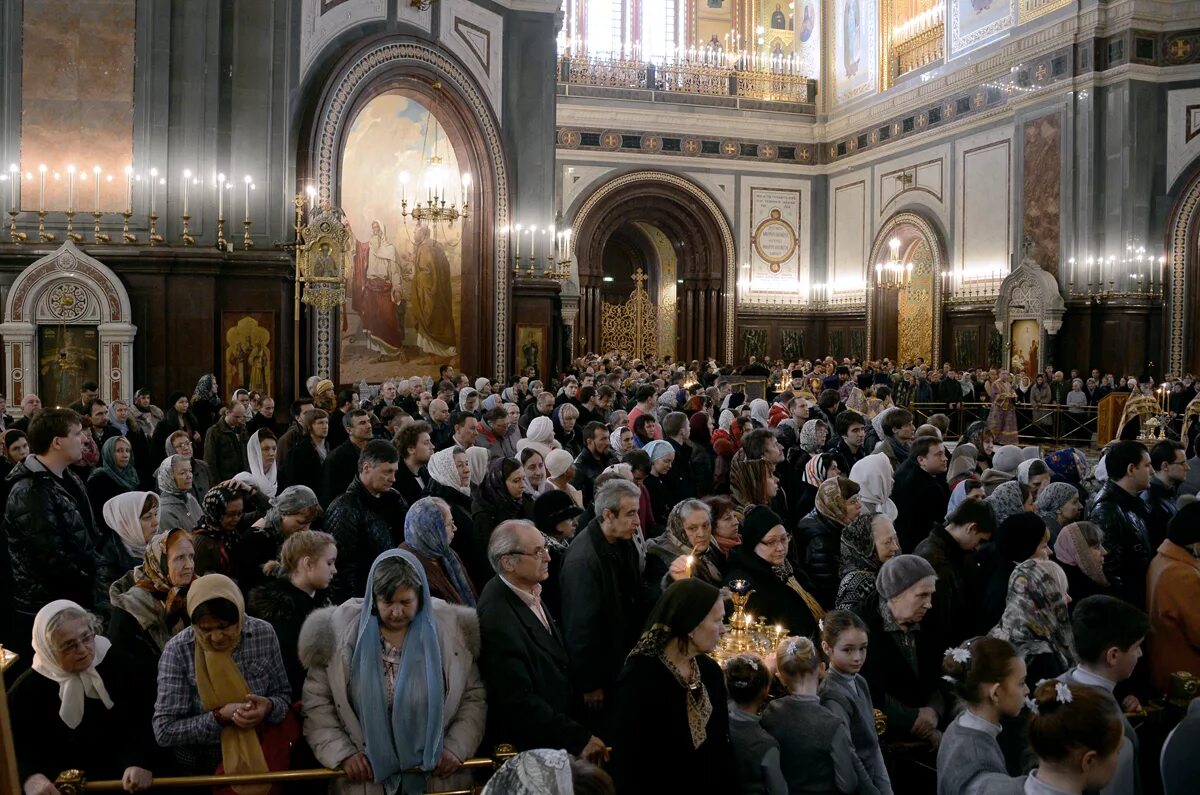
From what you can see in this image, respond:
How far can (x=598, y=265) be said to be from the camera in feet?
102

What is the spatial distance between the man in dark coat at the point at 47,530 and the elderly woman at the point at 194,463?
1.05m

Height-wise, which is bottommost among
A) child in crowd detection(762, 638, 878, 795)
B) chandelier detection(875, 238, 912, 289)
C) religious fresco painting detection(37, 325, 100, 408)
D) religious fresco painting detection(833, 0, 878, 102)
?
child in crowd detection(762, 638, 878, 795)

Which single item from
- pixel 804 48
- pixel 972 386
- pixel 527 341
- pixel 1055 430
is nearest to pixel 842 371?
pixel 972 386

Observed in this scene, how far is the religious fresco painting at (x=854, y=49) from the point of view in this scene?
29.2 metres

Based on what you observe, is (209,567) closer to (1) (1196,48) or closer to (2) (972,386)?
(2) (972,386)

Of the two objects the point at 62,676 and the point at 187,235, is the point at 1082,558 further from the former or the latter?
the point at 187,235

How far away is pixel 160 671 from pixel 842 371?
20.4 meters

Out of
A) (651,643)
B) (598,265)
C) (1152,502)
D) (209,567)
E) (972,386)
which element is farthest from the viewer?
(598,265)

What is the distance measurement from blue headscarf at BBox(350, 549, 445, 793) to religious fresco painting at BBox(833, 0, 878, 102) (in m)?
28.8

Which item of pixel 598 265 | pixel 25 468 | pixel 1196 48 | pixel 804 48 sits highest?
pixel 804 48

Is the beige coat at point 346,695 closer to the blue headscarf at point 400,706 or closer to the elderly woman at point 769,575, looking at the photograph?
the blue headscarf at point 400,706

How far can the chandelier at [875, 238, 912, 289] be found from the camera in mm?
28562

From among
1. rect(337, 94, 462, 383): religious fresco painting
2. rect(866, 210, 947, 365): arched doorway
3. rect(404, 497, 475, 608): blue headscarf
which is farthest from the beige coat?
rect(866, 210, 947, 365): arched doorway

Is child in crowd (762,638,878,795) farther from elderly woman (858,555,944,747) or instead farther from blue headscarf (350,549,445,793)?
blue headscarf (350,549,445,793)
